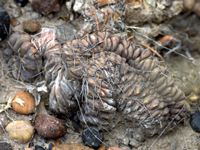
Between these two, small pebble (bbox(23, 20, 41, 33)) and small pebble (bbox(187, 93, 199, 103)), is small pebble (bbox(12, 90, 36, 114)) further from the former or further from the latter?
small pebble (bbox(187, 93, 199, 103))

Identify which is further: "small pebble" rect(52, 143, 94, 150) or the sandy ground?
the sandy ground

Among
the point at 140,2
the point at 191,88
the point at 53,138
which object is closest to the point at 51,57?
the point at 53,138

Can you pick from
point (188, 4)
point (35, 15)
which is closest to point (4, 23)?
point (35, 15)

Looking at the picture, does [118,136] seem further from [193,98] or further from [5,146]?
[5,146]

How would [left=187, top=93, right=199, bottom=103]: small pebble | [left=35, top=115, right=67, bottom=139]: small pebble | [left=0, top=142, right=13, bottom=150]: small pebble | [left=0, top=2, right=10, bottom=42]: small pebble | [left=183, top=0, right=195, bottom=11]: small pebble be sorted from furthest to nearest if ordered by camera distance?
[left=183, top=0, right=195, bottom=11]: small pebble < [left=187, top=93, right=199, bottom=103]: small pebble < [left=0, top=2, right=10, bottom=42]: small pebble < [left=35, top=115, right=67, bottom=139]: small pebble < [left=0, top=142, right=13, bottom=150]: small pebble

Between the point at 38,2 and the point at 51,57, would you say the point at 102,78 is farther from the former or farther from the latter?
the point at 38,2

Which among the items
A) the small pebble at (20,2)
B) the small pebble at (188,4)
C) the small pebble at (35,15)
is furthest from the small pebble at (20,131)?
the small pebble at (188,4)

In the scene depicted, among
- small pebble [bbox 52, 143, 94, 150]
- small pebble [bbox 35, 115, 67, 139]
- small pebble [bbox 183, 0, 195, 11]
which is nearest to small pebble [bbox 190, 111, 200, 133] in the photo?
small pebble [bbox 52, 143, 94, 150]

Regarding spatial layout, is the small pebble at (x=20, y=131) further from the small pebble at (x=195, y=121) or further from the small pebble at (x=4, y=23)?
the small pebble at (x=195, y=121)
